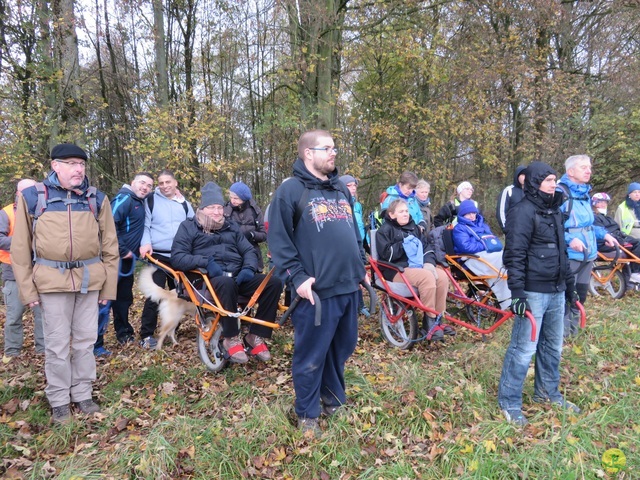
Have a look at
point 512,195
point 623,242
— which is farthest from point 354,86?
point 512,195

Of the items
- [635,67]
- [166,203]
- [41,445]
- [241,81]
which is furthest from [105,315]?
[635,67]

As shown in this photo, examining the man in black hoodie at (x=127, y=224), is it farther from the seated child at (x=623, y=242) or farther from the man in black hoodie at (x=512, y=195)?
the seated child at (x=623, y=242)

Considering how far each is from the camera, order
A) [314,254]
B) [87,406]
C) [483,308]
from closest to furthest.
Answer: [314,254]
[87,406]
[483,308]

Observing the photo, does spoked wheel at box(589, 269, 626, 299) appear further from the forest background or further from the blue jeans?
the forest background

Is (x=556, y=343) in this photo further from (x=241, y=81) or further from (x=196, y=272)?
(x=241, y=81)

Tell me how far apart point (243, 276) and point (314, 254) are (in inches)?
67.2

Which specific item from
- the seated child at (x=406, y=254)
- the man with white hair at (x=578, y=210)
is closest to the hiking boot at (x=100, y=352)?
the seated child at (x=406, y=254)

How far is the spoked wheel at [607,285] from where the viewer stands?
7.33 m

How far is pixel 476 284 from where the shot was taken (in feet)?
19.5

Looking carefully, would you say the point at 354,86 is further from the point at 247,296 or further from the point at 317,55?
the point at 247,296

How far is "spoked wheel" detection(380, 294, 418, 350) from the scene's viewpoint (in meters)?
5.17

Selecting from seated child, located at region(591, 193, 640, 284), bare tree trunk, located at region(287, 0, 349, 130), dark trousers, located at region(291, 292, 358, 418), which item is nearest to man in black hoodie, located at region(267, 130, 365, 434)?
dark trousers, located at region(291, 292, 358, 418)

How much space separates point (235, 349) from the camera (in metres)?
4.29

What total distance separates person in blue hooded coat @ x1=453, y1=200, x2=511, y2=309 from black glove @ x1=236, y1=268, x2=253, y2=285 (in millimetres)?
2767
